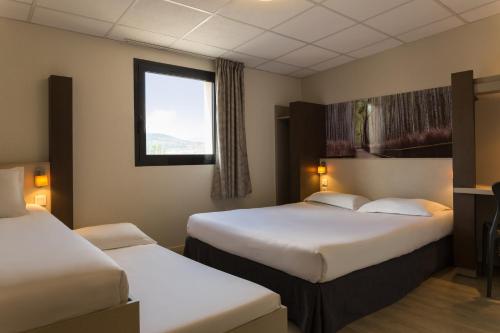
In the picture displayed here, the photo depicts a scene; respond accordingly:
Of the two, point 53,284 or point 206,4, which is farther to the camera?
point 206,4

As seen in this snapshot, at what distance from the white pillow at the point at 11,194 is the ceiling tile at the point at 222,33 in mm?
2053

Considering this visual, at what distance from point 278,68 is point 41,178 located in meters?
3.17

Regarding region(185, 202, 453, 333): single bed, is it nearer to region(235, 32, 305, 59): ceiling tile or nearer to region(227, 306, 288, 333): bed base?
region(227, 306, 288, 333): bed base

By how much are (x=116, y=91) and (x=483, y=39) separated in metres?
3.74

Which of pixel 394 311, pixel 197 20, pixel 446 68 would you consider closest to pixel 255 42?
pixel 197 20

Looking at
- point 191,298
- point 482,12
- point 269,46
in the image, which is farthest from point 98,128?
point 482,12

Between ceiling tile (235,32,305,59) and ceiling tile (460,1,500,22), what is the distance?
159cm

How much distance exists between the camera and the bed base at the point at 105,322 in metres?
0.99

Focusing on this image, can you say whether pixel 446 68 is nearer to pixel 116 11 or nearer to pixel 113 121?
pixel 116 11

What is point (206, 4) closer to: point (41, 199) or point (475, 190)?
point (41, 199)

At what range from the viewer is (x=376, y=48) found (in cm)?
385

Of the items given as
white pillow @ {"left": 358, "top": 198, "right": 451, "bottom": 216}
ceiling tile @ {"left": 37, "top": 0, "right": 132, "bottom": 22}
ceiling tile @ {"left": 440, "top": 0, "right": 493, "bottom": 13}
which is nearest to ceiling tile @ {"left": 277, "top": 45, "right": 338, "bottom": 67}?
ceiling tile @ {"left": 440, "top": 0, "right": 493, "bottom": 13}

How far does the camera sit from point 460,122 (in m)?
3.00

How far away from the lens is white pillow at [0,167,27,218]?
2.32m
